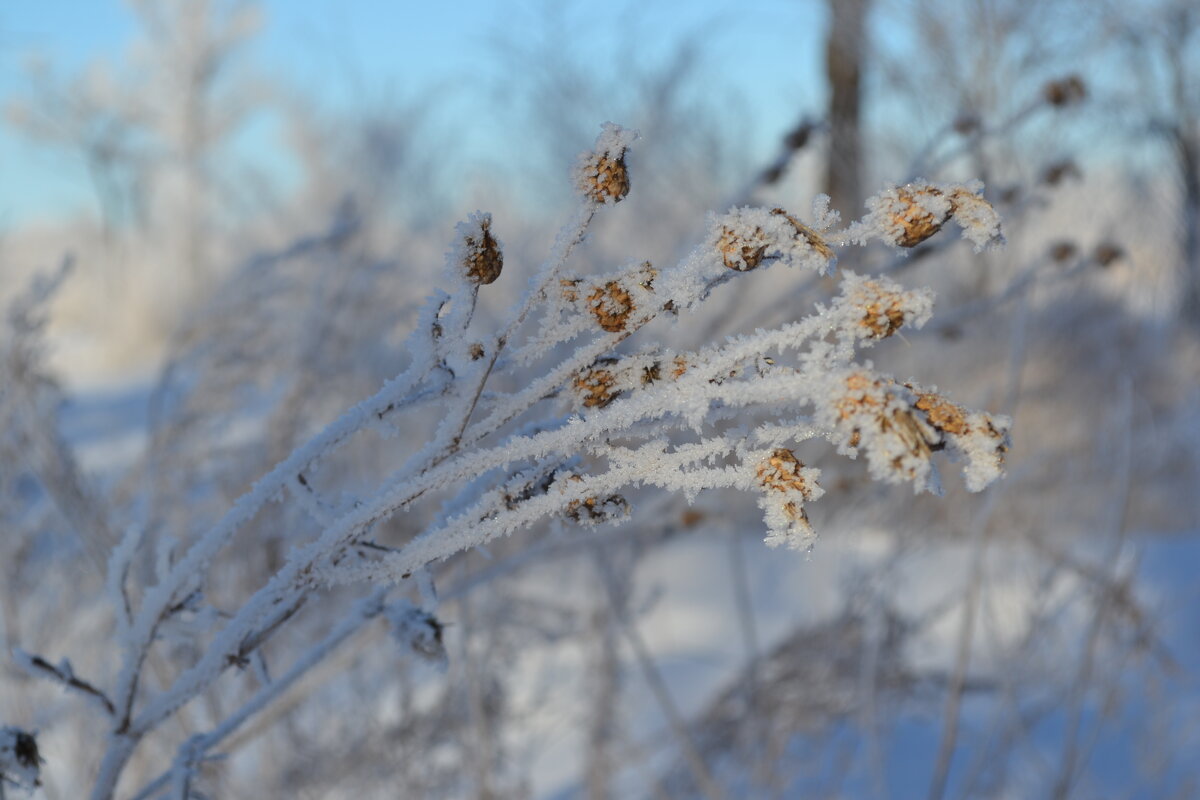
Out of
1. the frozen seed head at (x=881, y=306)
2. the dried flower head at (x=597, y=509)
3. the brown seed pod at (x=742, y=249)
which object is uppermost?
the brown seed pod at (x=742, y=249)

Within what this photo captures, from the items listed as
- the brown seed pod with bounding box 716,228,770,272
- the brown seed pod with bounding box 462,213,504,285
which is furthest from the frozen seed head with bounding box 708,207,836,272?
the brown seed pod with bounding box 462,213,504,285

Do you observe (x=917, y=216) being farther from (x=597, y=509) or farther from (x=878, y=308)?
(x=597, y=509)

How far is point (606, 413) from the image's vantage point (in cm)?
50

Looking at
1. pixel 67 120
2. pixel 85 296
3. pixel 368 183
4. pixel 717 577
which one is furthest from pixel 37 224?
pixel 717 577

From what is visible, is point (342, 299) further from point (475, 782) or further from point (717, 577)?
point (717, 577)

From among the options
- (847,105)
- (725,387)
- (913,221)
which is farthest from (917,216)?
(847,105)

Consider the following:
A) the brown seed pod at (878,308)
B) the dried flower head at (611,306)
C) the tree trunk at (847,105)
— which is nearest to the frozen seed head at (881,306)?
the brown seed pod at (878,308)

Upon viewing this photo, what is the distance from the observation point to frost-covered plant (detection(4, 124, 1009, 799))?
47 cm

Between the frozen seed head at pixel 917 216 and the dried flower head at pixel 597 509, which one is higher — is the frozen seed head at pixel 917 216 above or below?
above

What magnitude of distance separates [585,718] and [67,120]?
1761 cm

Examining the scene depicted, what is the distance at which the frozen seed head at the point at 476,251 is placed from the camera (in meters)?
0.53

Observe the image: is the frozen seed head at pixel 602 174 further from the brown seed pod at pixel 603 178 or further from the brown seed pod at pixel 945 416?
the brown seed pod at pixel 945 416

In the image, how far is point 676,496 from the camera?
1110 mm

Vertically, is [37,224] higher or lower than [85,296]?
higher
